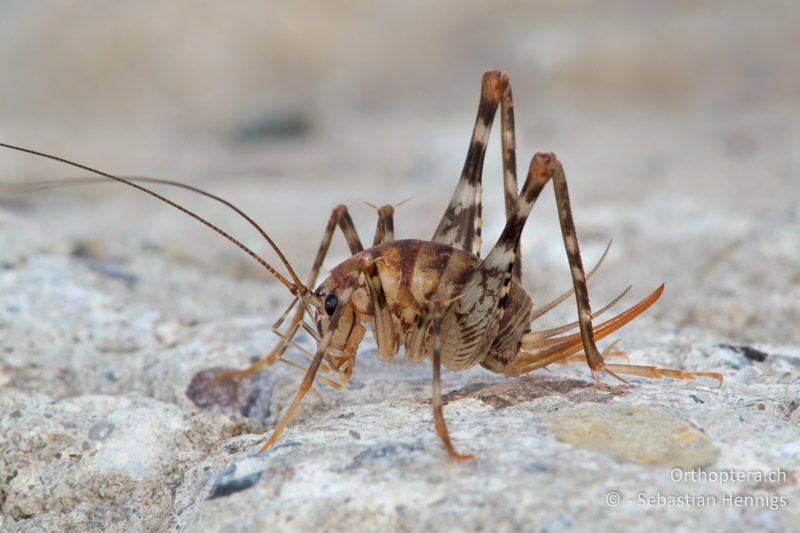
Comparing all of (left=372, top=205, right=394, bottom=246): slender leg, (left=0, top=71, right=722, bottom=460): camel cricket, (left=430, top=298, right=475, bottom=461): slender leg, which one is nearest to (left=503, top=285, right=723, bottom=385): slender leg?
(left=0, top=71, right=722, bottom=460): camel cricket

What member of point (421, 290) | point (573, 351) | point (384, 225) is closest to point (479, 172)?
point (384, 225)

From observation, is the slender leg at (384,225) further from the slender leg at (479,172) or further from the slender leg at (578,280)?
the slender leg at (578,280)

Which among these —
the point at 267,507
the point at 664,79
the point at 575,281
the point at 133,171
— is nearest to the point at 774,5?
the point at 664,79

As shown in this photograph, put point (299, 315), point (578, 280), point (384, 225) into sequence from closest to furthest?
point (578, 280)
point (299, 315)
point (384, 225)

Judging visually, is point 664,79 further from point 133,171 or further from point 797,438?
point 797,438

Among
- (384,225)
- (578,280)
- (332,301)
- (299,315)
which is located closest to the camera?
(578,280)

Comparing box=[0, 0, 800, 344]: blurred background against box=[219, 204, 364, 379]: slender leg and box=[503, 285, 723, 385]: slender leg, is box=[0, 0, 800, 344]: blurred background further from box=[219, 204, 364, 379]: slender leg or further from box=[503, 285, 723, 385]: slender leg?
box=[219, 204, 364, 379]: slender leg

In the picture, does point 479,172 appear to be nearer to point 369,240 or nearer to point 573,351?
point 573,351

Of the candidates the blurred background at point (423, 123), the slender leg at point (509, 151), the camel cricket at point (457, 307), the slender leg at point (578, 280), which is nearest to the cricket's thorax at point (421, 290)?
the camel cricket at point (457, 307)
